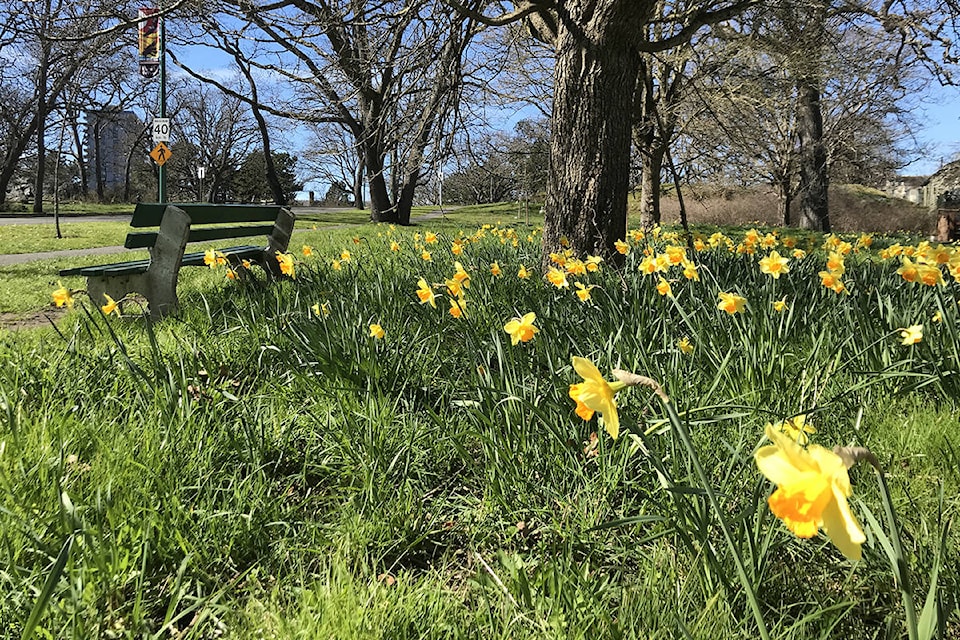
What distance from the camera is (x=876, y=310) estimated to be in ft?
8.15

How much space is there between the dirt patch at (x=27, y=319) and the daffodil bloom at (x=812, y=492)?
14.4 ft

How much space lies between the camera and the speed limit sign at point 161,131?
37.8ft

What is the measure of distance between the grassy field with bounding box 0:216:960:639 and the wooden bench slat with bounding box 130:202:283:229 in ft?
3.54

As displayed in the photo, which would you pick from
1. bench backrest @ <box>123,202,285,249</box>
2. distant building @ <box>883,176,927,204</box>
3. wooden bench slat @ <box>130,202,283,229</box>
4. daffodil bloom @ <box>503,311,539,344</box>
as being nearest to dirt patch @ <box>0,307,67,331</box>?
bench backrest @ <box>123,202,285,249</box>

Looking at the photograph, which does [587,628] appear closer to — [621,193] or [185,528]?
[185,528]

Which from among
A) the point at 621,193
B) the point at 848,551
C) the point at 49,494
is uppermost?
the point at 621,193

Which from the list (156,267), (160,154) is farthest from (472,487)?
(160,154)

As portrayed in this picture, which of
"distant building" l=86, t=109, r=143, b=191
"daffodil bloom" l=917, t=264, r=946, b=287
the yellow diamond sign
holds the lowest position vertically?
"daffodil bloom" l=917, t=264, r=946, b=287

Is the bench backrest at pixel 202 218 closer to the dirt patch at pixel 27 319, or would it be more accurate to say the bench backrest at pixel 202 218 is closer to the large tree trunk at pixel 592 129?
the dirt patch at pixel 27 319

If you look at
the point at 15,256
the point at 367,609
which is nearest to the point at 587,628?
the point at 367,609

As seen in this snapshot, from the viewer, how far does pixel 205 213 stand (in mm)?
3424

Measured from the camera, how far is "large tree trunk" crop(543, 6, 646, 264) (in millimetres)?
3516

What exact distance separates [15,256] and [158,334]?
23.9ft

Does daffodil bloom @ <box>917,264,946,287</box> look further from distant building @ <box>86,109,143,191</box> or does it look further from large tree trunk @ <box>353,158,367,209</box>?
distant building @ <box>86,109,143,191</box>
